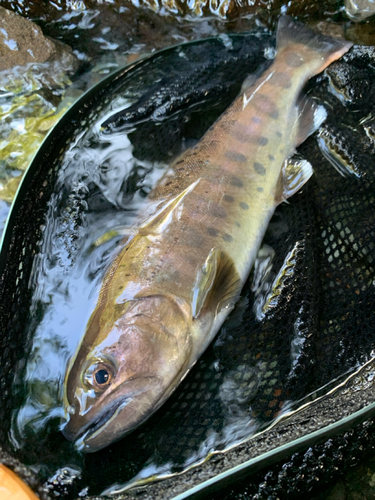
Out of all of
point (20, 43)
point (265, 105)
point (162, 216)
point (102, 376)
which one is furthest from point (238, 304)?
point (20, 43)

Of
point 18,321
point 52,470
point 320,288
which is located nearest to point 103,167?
point 18,321

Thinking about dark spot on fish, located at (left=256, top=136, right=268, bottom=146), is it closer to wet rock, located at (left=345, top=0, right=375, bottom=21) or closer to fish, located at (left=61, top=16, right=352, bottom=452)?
fish, located at (left=61, top=16, right=352, bottom=452)

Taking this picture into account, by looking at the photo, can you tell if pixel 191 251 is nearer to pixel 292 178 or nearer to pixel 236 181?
pixel 236 181

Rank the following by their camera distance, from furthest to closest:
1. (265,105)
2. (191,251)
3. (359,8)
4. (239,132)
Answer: (359,8)
(265,105)
(239,132)
(191,251)

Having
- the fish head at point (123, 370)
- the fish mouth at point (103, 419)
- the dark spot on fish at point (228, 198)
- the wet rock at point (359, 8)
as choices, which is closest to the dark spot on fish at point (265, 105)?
the dark spot on fish at point (228, 198)

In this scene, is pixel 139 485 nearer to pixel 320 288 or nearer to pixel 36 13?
pixel 320 288

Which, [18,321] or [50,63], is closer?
[18,321]

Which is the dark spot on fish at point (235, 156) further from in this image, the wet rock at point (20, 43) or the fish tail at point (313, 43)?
the wet rock at point (20, 43)
